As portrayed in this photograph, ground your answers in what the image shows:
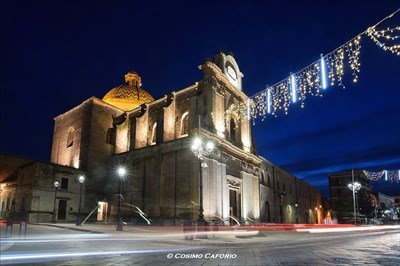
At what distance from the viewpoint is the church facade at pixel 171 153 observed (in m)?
27.1

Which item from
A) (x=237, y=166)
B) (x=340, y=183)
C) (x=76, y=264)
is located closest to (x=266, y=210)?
(x=237, y=166)

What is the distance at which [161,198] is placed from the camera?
92.1 ft

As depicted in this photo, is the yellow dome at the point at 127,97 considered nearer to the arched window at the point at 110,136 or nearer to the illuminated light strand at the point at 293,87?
the arched window at the point at 110,136

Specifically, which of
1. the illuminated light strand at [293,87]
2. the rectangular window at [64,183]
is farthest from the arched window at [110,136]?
the illuminated light strand at [293,87]

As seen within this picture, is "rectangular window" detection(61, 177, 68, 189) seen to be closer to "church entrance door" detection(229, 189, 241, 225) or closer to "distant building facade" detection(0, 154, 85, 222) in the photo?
"distant building facade" detection(0, 154, 85, 222)

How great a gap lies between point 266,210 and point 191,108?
19436 mm

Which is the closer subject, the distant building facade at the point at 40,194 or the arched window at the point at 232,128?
the distant building facade at the point at 40,194

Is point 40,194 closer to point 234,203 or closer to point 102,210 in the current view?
point 102,210

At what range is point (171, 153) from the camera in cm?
2862

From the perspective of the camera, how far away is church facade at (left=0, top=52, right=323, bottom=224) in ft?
88.8

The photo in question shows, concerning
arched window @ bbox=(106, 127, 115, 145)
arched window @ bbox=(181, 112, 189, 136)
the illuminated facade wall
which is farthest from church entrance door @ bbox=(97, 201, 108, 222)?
arched window @ bbox=(181, 112, 189, 136)

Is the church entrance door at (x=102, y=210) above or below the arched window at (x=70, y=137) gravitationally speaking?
below

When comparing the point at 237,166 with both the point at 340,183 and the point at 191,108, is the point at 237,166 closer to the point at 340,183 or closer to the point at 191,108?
the point at 191,108

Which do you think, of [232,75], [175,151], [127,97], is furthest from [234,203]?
[127,97]
